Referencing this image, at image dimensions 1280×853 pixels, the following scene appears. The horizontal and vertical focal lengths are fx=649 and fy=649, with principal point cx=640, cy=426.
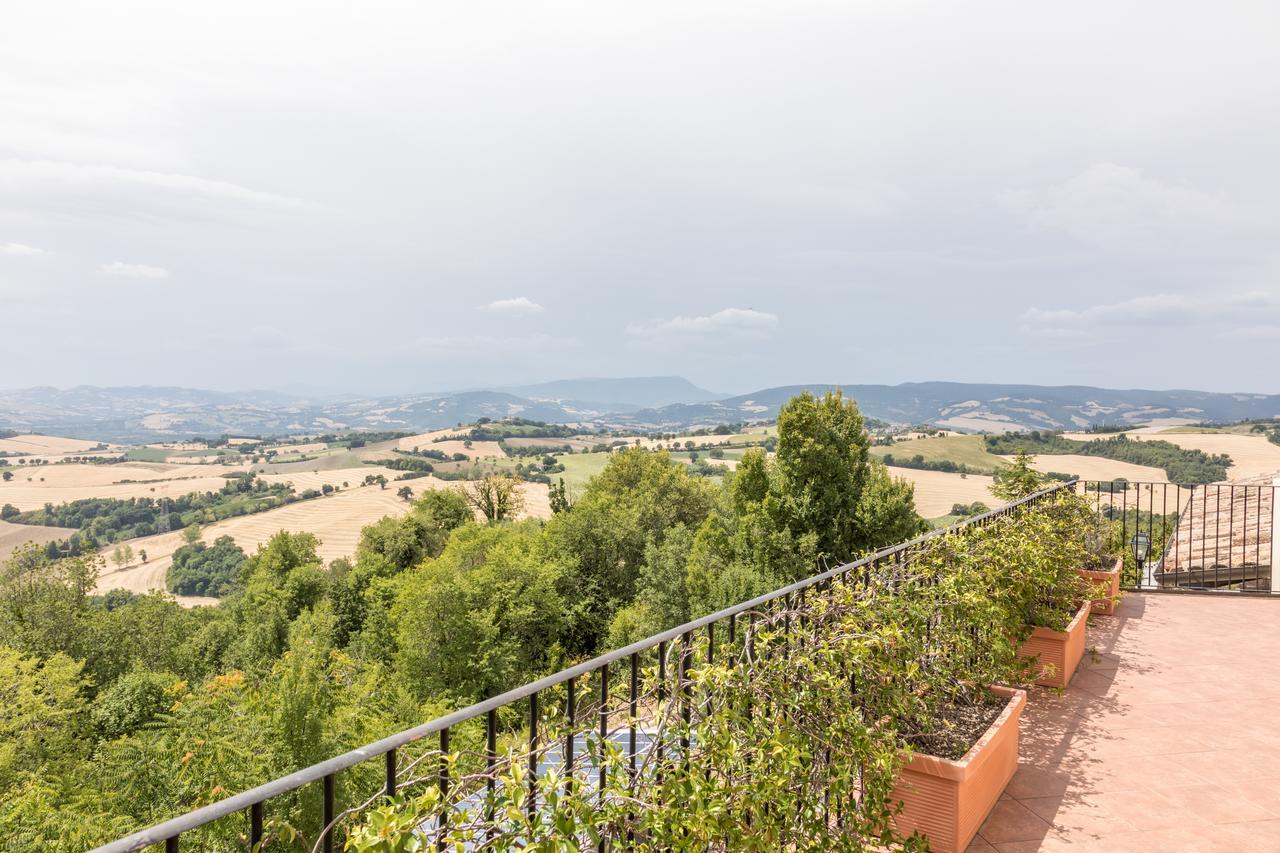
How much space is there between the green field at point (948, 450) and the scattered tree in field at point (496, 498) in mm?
26580

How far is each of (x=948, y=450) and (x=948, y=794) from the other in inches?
2236

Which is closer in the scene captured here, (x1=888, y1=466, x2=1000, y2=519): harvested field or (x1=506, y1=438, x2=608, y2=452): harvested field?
(x1=888, y1=466, x2=1000, y2=519): harvested field

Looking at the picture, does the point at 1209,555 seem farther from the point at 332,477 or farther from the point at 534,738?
the point at 332,477

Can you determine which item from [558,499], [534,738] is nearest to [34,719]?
[534,738]

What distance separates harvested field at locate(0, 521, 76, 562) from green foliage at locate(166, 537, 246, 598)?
1507 cm

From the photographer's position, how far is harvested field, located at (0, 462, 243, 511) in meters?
74.3

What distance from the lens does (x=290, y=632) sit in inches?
1162

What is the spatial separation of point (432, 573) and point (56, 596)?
587 inches

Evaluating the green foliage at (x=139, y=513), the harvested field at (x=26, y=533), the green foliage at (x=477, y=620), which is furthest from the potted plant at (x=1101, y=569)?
the harvested field at (x=26, y=533)

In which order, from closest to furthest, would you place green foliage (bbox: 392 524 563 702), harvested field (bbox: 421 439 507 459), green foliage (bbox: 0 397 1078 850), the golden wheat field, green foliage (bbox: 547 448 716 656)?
green foliage (bbox: 0 397 1078 850) < green foliage (bbox: 392 524 563 702) < green foliage (bbox: 547 448 716 656) < the golden wheat field < harvested field (bbox: 421 439 507 459)

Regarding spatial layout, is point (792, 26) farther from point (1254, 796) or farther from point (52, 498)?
point (52, 498)

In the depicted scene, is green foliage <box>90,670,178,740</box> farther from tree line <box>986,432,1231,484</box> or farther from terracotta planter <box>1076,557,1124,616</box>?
tree line <box>986,432,1231,484</box>

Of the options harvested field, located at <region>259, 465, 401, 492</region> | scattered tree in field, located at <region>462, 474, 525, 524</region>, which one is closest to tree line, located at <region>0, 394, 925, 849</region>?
scattered tree in field, located at <region>462, 474, 525, 524</region>

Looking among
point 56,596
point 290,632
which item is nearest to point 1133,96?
point 290,632
